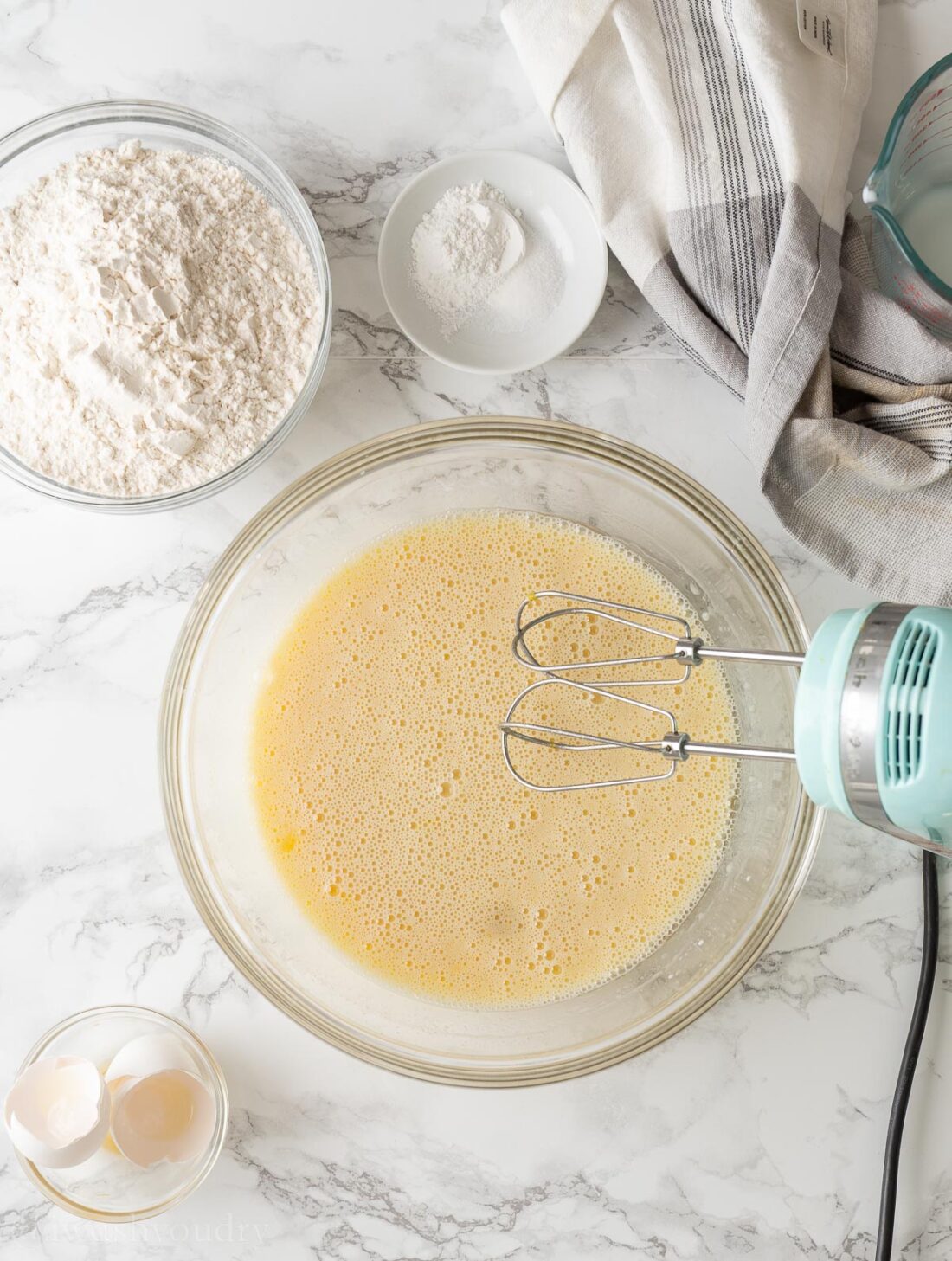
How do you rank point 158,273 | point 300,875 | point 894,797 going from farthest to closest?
point 300,875 → point 158,273 → point 894,797

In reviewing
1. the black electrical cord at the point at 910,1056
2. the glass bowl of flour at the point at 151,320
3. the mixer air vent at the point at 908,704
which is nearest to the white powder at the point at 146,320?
the glass bowl of flour at the point at 151,320

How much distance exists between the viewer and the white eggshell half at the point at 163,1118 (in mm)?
1097

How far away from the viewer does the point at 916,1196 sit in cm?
118

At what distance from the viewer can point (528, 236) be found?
1.14 m

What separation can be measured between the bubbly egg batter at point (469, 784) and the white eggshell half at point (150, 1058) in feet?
0.65

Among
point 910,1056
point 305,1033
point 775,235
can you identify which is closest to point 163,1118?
point 305,1033

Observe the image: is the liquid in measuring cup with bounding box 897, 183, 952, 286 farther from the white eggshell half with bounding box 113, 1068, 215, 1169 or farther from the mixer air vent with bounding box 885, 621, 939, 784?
the white eggshell half with bounding box 113, 1068, 215, 1169

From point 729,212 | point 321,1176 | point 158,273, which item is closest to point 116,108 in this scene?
point 158,273

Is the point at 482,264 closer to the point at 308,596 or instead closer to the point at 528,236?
the point at 528,236

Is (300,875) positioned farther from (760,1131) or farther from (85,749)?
(760,1131)

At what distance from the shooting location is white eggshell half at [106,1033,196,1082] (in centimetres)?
111

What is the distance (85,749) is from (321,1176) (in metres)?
0.56

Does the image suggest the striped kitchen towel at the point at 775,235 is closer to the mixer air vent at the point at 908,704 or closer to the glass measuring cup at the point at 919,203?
the glass measuring cup at the point at 919,203

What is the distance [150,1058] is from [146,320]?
30.3 inches
